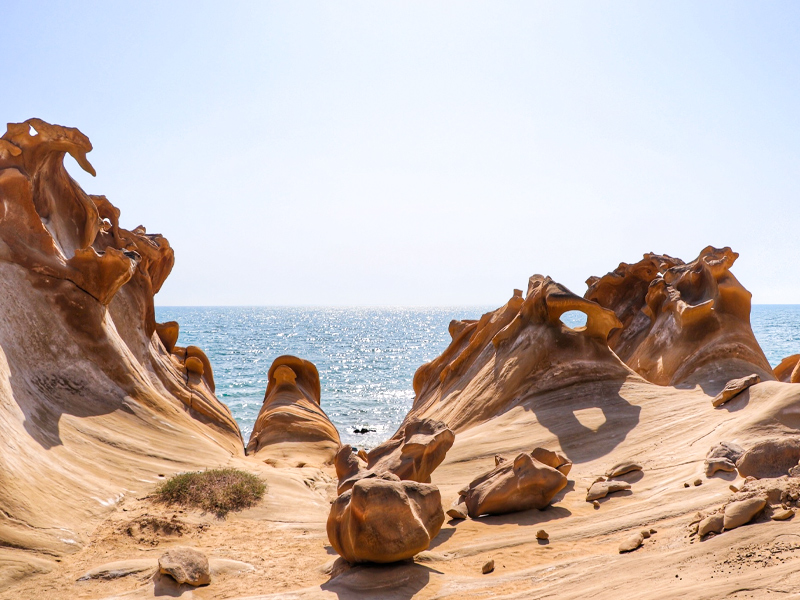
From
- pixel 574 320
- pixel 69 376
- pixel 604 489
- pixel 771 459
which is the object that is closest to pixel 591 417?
pixel 604 489

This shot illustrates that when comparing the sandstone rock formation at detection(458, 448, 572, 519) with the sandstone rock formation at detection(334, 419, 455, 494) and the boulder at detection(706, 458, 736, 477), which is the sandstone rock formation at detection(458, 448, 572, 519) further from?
the boulder at detection(706, 458, 736, 477)

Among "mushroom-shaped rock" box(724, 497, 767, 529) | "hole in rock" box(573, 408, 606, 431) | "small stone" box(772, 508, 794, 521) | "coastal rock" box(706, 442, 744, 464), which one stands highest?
"hole in rock" box(573, 408, 606, 431)

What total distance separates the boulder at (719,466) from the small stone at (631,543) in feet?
7.00

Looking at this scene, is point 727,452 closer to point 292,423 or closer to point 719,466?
point 719,466

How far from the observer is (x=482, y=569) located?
229 inches

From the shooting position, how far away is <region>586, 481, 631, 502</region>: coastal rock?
761 centimetres

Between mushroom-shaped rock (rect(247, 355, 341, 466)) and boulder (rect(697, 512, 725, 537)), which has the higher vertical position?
mushroom-shaped rock (rect(247, 355, 341, 466))

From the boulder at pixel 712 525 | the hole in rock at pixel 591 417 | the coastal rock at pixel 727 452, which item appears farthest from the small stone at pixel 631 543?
the hole in rock at pixel 591 417

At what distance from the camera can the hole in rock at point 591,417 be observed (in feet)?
35.0

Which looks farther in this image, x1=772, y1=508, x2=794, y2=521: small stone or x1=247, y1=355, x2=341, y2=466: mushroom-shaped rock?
x1=247, y1=355, x2=341, y2=466: mushroom-shaped rock

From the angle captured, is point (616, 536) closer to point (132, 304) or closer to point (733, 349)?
point (733, 349)

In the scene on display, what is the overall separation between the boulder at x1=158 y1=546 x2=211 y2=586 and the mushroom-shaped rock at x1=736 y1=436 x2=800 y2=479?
18.6ft

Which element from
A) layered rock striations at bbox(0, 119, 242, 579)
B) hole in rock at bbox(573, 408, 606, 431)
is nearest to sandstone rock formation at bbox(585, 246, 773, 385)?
hole in rock at bbox(573, 408, 606, 431)

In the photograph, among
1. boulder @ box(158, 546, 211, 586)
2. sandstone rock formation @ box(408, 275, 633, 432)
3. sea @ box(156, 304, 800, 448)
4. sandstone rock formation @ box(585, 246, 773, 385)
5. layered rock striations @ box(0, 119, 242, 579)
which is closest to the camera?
boulder @ box(158, 546, 211, 586)
